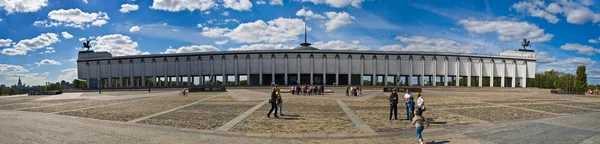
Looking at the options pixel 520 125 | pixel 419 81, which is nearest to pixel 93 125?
pixel 520 125

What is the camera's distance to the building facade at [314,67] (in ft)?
282

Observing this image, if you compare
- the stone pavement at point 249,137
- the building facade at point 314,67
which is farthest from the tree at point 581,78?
the stone pavement at point 249,137

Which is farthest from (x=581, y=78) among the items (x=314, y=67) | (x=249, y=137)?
(x=249, y=137)

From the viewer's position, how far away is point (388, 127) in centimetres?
1169

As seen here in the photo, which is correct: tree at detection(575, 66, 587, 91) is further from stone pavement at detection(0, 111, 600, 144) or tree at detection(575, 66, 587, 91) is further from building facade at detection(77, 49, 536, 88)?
stone pavement at detection(0, 111, 600, 144)

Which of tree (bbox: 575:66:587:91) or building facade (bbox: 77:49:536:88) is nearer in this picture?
tree (bbox: 575:66:587:91)

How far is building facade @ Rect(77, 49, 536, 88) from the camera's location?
3381 inches

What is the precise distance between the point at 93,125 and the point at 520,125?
1749cm

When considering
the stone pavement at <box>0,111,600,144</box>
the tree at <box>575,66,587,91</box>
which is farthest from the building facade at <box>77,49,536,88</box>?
the stone pavement at <box>0,111,600,144</box>

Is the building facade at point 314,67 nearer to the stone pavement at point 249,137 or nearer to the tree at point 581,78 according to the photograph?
the tree at point 581,78

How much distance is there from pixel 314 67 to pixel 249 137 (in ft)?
251

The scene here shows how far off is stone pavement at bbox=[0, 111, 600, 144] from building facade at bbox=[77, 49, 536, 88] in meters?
70.6

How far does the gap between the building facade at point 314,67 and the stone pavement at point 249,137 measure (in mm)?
70611

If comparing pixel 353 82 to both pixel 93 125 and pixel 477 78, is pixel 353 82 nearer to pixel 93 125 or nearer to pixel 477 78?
pixel 477 78
